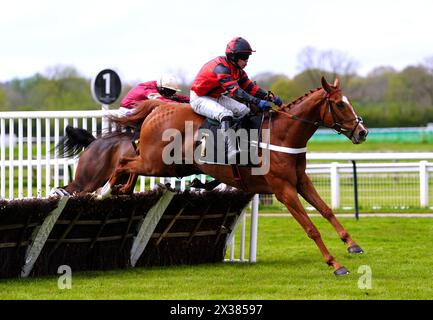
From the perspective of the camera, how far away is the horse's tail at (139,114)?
9641mm

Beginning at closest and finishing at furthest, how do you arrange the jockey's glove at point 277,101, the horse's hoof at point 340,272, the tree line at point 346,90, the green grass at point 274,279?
the green grass at point 274,279 < the horse's hoof at point 340,272 < the jockey's glove at point 277,101 < the tree line at point 346,90

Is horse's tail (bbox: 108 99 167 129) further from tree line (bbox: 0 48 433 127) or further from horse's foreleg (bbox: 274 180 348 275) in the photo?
tree line (bbox: 0 48 433 127)

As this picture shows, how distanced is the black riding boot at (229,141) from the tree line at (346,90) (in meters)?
25.6

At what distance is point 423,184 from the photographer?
15.1 meters

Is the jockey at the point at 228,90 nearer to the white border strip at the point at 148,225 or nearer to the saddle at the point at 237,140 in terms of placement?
the saddle at the point at 237,140

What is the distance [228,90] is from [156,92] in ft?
4.94

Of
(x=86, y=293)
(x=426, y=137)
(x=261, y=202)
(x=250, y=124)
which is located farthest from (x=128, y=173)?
(x=426, y=137)

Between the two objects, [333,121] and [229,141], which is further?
[229,141]

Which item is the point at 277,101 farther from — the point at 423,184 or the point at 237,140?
the point at 423,184

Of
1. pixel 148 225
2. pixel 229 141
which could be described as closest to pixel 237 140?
pixel 229 141

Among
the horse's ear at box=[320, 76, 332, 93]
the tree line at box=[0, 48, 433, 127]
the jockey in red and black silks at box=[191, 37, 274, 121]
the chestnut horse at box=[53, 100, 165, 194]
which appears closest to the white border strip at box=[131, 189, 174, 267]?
the chestnut horse at box=[53, 100, 165, 194]

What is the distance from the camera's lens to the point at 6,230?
7793 millimetres

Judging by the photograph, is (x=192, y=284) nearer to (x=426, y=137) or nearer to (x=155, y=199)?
(x=155, y=199)

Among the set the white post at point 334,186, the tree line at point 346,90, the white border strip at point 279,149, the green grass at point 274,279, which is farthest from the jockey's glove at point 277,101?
the tree line at point 346,90
